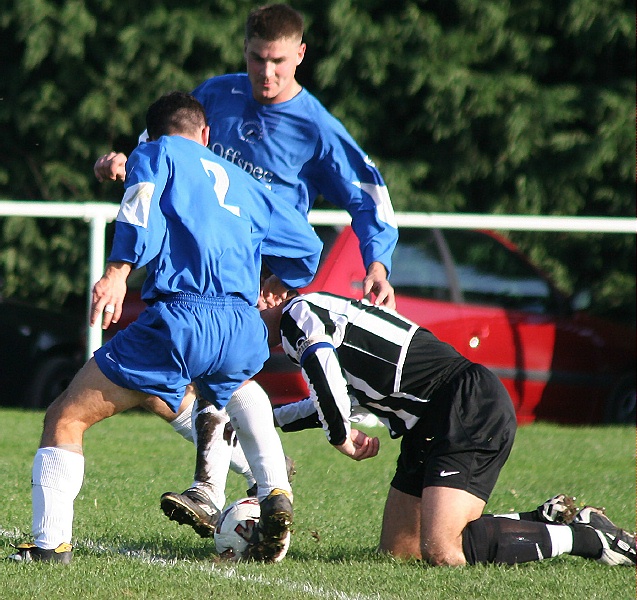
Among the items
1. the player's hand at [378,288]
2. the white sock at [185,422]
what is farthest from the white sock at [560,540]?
the white sock at [185,422]

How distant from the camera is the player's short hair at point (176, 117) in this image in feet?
14.2

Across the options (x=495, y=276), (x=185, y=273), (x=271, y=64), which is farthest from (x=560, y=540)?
(x=495, y=276)

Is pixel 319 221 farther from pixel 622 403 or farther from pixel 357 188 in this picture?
pixel 357 188

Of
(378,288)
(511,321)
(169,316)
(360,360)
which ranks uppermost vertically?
(169,316)

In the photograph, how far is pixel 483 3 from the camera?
10.7 m

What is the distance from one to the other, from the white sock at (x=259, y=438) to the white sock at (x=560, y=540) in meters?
1.09

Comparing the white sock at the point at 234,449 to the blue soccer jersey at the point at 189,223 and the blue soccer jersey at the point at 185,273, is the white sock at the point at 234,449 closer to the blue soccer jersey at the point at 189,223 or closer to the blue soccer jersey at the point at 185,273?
the blue soccer jersey at the point at 185,273

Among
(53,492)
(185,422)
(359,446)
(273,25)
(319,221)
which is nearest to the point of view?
(53,492)

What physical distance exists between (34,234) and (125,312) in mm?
2746

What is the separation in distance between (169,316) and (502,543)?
1630 millimetres

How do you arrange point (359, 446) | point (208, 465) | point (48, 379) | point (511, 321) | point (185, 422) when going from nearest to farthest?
point (359, 446)
point (208, 465)
point (185, 422)
point (511, 321)
point (48, 379)

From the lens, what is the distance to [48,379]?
9141 millimetres

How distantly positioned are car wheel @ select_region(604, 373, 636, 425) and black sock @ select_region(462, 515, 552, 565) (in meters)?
5.31

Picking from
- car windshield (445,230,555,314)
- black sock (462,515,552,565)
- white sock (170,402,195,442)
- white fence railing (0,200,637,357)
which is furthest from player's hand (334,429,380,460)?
car windshield (445,230,555,314)
